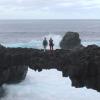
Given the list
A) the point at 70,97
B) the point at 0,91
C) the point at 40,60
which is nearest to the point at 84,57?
the point at 40,60

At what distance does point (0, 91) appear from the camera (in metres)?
47.4

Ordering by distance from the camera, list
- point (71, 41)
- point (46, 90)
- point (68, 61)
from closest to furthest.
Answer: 1. point (68, 61)
2. point (46, 90)
3. point (71, 41)

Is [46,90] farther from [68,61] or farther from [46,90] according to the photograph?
[68,61]

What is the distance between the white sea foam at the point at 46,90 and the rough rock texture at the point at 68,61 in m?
6.95

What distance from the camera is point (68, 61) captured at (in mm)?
31703

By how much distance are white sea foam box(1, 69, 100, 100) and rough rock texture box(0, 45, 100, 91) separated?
22.8ft

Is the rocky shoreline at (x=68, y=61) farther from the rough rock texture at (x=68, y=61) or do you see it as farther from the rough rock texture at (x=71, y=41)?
the rough rock texture at (x=71, y=41)

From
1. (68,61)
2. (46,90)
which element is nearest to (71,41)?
(46,90)

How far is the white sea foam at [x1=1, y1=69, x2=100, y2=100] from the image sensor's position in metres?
44.2

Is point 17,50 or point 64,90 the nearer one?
point 17,50

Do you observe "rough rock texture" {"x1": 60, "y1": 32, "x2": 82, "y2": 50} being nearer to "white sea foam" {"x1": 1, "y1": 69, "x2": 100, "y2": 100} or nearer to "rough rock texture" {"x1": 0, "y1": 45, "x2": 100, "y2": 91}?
"white sea foam" {"x1": 1, "y1": 69, "x2": 100, "y2": 100}

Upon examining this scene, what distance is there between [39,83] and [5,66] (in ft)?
44.5

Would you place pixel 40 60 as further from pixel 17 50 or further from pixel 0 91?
pixel 0 91

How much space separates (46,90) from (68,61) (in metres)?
15.7
